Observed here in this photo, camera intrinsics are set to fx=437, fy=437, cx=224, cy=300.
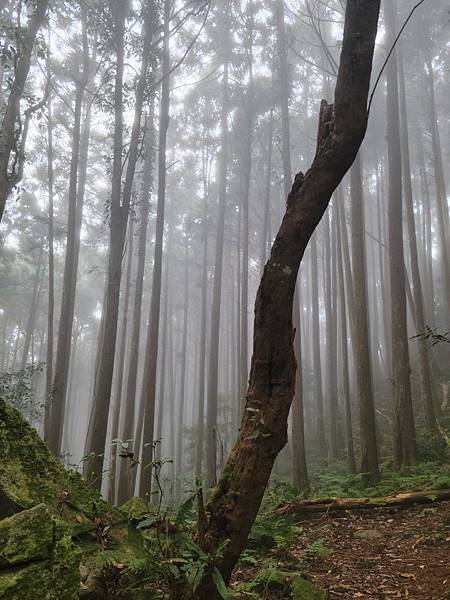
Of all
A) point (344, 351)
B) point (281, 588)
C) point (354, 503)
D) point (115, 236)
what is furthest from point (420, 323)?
point (281, 588)

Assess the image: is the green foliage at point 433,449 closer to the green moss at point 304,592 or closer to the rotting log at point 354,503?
the rotting log at point 354,503

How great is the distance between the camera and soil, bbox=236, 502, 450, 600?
137 inches

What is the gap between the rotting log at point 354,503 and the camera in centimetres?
560

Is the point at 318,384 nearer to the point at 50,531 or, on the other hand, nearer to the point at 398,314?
the point at 398,314

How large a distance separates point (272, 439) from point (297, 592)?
1156 millimetres

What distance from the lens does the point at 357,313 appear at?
8281 millimetres

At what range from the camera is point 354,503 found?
5.78 meters

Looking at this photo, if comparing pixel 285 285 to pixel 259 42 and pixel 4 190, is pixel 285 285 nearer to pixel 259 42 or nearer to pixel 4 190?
pixel 4 190

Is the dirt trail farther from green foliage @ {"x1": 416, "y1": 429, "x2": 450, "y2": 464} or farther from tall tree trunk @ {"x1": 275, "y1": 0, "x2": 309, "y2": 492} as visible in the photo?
green foliage @ {"x1": 416, "y1": 429, "x2": 450, "y2": 464}

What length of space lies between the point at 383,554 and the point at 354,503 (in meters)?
1.50

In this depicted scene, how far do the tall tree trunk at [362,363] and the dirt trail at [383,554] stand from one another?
183 centimetres

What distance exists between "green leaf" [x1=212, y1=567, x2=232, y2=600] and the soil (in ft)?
4.89

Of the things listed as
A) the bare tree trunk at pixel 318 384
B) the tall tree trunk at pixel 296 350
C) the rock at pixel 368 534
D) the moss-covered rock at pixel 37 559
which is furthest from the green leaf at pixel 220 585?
the bare tree trunk at pixel 318 384

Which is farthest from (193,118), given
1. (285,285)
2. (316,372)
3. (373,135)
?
(285,285)
